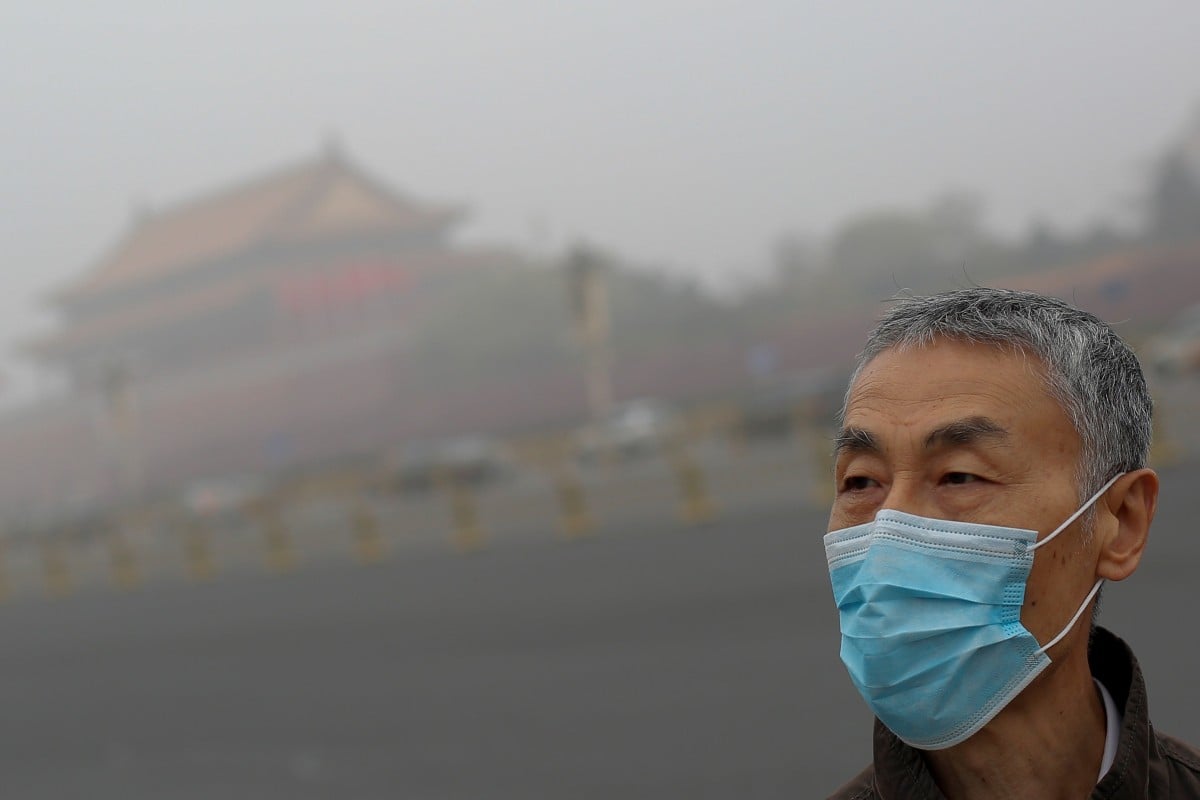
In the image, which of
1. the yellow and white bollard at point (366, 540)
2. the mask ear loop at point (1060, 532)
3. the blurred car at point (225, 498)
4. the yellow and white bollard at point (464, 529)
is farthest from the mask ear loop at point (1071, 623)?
the blurred car at point (225, 498)

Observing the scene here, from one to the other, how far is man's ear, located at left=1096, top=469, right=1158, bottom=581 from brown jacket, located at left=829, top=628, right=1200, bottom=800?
10cm

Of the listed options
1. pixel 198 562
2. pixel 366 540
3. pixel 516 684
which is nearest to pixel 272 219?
pixel 198 562

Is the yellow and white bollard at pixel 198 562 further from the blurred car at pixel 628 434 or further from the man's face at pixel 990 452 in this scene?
the man's face at pixel 990 452

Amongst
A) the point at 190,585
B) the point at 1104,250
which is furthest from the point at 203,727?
the point at 1104,250

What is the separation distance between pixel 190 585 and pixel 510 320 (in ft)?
61.0

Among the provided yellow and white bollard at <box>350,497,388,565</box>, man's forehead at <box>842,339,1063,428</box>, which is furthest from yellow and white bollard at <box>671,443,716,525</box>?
man's forehead at <box>842,339,1063,428</box>

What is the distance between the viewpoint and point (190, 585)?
15.4m

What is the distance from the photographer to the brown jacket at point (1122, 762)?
1519 millimetres

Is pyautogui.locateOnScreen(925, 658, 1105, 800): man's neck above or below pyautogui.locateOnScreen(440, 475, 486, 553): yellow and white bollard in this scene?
above

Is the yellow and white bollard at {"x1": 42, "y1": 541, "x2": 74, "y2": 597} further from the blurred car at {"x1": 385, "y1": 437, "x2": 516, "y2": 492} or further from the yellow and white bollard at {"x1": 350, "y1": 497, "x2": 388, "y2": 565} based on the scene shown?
the blurred car at {"x1": 385, "y1": 437, "x2": 516, "y2": 492}

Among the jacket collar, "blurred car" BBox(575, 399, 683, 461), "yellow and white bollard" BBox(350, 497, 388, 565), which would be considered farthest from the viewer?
"blurred car" BBox(575, 399, 683, 461)

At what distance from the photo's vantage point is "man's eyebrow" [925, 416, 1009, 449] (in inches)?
62.0

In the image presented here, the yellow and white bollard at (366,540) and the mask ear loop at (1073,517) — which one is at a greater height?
the mask ear loop at (1073,517)

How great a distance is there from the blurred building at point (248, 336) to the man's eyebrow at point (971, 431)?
31.5 meters
